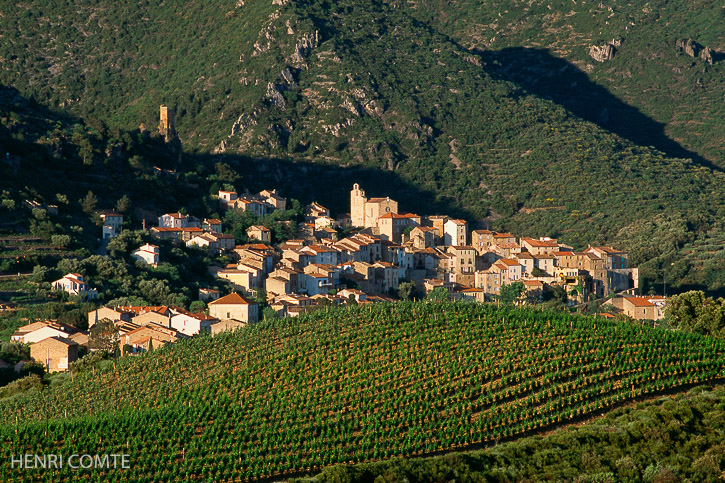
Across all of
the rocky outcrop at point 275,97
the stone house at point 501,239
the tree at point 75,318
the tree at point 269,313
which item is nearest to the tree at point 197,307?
the tree at point 269,313

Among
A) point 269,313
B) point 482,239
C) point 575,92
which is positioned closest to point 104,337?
point 269,313

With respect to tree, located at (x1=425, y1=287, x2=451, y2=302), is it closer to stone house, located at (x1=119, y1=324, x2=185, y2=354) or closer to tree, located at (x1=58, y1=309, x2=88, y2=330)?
stone house, located at (x1=119, y1=324, x2=185, y2=354)

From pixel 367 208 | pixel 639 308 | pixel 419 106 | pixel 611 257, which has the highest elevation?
pixel 419 106

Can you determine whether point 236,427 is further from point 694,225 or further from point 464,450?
point 694,225

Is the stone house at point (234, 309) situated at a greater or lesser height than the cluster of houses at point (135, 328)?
greater

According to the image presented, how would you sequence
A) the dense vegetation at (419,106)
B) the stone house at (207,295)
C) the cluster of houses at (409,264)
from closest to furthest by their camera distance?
1. the stone house at (207,295)
2. the cluster of houses at (409,264)
3. the dense vegetation at (419,106)

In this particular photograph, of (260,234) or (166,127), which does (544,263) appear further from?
(166,127)

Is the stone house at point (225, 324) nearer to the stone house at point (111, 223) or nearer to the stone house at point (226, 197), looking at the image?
the stone house at point (111, 223)

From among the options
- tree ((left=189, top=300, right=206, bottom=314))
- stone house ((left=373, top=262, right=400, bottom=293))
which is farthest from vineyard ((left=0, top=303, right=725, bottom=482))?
stone house ((left=373, top=262, right=400, bottom=293))
